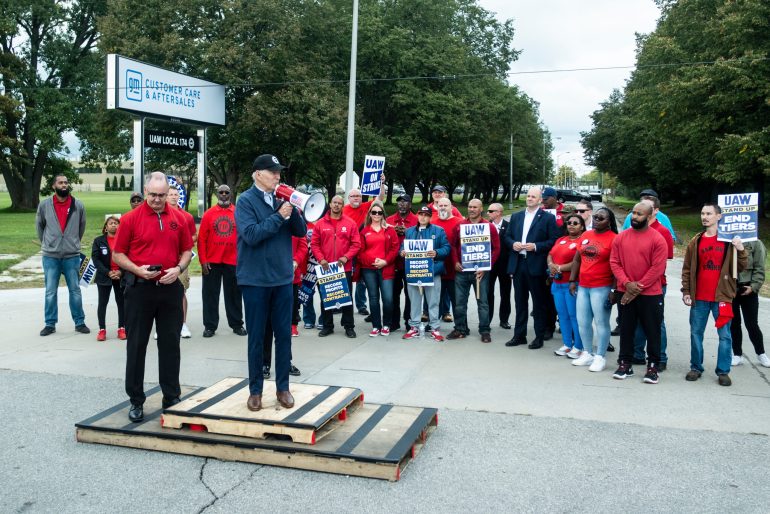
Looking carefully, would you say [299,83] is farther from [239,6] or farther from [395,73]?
[395,73]

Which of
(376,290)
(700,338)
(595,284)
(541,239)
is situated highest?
(541,239)

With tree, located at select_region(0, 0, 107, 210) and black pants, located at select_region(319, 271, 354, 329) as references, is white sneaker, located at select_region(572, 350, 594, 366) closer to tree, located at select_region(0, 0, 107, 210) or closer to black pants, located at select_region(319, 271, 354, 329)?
black pants, located at select_region(319, 271, 354, 329)

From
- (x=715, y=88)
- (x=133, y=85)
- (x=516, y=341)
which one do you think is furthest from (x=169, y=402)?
(x=715, y=88)

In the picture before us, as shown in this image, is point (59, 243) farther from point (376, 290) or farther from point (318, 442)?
point (318, 442)

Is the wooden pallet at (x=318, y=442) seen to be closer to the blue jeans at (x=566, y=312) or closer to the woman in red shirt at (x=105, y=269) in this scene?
the blue jeans at (x=566, y=312)

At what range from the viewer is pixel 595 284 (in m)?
→ 7.77

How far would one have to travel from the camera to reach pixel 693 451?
5.33m

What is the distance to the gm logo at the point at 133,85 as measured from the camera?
59.6ft

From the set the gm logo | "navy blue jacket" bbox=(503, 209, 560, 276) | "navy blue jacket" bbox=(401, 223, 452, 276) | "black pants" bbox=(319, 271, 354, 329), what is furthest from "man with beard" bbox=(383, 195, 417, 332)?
the gm logo

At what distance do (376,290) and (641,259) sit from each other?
12.6ft

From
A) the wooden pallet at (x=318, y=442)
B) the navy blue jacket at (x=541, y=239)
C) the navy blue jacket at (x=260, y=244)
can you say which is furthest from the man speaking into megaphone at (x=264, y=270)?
the navy blue jacket at (x=541, y=239)

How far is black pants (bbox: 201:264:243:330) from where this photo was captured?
961cm

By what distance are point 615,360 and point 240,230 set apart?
521 cm

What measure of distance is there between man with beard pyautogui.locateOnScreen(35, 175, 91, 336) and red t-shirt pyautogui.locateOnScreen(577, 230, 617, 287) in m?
6.74
